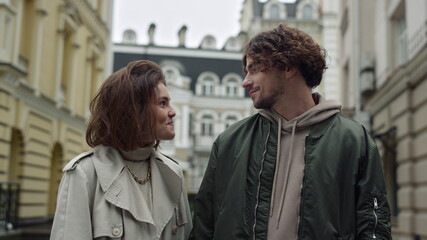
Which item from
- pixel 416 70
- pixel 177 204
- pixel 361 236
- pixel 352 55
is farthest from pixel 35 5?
pixel 361 236

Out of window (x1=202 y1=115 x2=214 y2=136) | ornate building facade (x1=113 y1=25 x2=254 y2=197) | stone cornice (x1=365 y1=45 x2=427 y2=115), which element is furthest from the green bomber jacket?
window (x1=202 y1=115 x2=214 y2=136)

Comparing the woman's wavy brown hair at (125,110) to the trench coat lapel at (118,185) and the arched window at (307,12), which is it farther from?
the arched window at (307,12)

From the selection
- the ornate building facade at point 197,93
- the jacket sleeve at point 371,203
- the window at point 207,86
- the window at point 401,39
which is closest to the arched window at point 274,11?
the ornate building facade at point 197,93

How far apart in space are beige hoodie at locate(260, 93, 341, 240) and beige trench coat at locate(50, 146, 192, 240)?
2.12 feet

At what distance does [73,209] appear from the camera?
2.62 m

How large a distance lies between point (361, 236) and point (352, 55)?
46.3 feet

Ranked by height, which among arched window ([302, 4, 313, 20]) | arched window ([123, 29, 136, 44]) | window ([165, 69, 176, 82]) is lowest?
window ([165, 69, 176, 82])

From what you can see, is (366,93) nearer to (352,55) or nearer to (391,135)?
(352,55)

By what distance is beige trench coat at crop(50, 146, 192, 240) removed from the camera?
262 cm

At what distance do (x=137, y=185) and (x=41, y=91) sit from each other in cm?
1321

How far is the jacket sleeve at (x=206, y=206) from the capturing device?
112 inches

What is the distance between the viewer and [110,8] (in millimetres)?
23812

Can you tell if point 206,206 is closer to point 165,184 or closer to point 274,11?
point 165,184

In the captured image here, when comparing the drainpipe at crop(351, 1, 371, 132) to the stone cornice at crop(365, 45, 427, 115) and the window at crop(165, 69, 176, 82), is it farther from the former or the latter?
the window at crop(165, 69, 176, 82)
